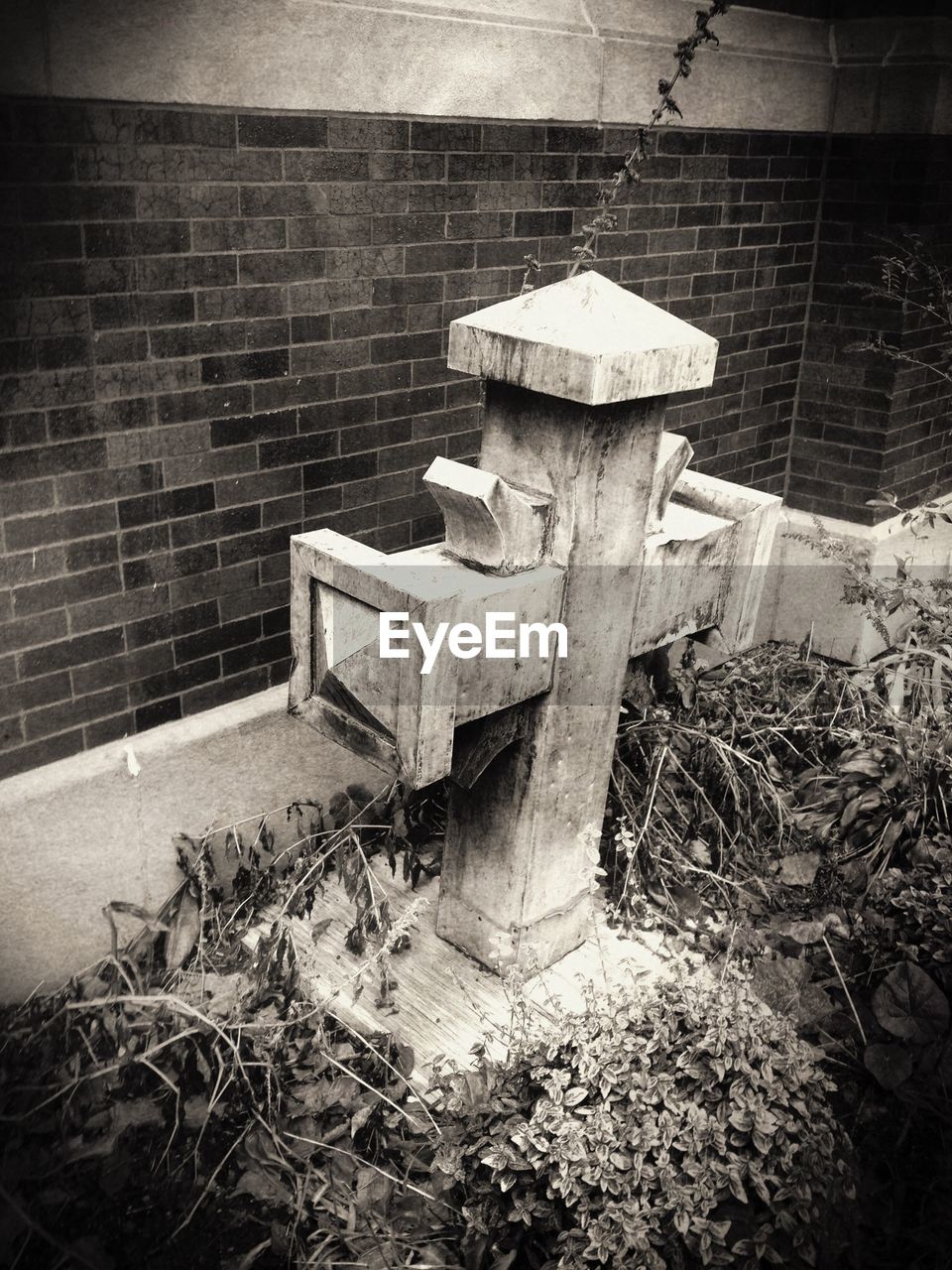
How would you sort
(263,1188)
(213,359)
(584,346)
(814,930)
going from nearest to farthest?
(584,346) < (263,1188) < (814,930) < (213,359)

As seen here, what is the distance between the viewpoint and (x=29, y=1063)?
2.84 meters

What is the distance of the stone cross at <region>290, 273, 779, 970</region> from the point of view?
8.15ft

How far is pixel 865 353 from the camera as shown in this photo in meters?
5.48

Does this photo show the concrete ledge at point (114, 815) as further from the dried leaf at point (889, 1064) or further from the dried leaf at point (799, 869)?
the dried leaf at point (889, 1064)

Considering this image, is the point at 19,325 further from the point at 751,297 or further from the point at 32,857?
the point at 751,297

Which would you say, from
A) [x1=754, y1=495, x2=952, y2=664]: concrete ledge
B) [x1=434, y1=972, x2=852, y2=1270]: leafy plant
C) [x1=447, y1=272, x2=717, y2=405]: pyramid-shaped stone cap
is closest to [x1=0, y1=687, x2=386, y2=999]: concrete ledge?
[x1=434, y1=972, x2=852, y2=1270]: leafy plant

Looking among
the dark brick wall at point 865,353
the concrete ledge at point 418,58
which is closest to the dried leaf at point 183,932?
the concrete ledge at point 418,58

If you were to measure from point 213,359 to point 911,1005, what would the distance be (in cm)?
247

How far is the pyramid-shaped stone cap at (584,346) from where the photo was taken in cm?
244

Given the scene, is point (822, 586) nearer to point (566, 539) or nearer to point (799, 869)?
point (799, 869)

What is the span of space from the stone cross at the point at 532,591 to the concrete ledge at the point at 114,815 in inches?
32.4

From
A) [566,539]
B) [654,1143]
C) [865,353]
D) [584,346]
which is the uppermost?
[584,346]

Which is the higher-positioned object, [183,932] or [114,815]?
[114,815]

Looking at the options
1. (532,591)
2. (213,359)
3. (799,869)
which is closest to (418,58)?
(213,359)
